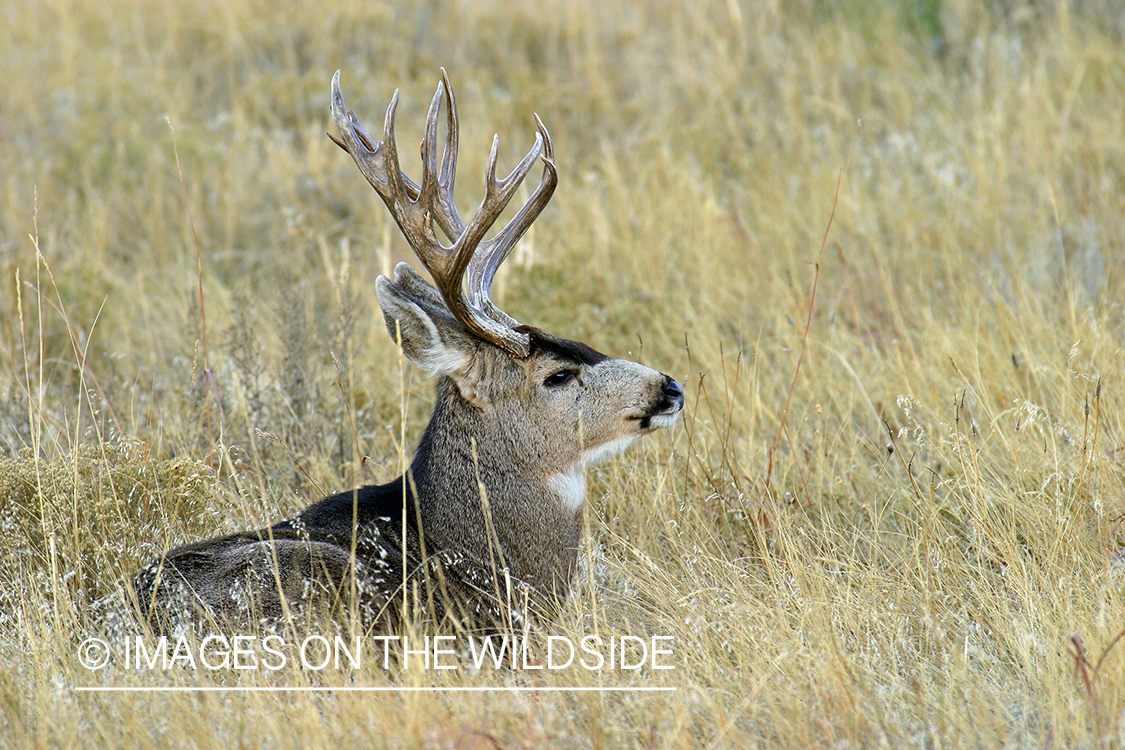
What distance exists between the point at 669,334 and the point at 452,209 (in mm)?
2248

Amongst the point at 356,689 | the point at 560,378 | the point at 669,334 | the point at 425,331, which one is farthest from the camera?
the point at 669,334

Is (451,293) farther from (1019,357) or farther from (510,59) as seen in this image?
(510,59)

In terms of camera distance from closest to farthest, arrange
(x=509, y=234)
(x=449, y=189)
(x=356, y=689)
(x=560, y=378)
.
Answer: (x=356, y=689) → (x=560, y=378) → (x=509, y=234) → (x=449, y=189)

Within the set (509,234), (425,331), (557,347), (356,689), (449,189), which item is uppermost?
(449,189)

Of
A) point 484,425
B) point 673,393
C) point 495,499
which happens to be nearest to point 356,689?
point 495,499

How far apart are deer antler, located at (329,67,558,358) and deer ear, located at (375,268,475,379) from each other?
0.08m

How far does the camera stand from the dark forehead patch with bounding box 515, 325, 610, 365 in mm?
4078

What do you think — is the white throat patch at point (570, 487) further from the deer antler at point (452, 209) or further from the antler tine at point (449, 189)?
the antler tine at point (449, 189)

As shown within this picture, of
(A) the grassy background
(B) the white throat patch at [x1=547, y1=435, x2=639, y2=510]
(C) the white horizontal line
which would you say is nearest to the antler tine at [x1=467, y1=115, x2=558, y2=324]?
(B) the white throat patch at [x1=547, y1=435, x2=639, y2=510]

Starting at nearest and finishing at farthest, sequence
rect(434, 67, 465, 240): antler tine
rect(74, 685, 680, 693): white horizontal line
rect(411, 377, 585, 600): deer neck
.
Result: rect(74, 685, 680, 693): white horizontal line < rect(411, 377, 585, 600): deer neck < rect(434, 67, 465, 240): antler tine

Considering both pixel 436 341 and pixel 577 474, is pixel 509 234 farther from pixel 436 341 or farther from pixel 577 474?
pixel 577 474

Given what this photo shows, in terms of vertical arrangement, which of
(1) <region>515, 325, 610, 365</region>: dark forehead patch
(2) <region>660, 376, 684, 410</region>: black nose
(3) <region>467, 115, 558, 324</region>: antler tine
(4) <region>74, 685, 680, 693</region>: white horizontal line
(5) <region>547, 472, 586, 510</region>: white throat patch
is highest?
(3) <region>467, 115, 558, 324</region>: antler tine

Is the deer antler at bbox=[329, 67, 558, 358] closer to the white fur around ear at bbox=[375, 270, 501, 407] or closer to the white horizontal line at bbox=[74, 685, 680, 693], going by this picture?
the white fur around ear at bbox=[375, 270, 501, 407]

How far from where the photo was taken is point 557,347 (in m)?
4.11
